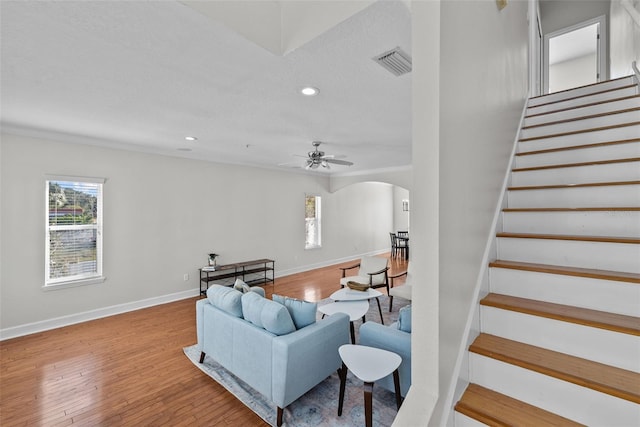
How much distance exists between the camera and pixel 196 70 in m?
2.09

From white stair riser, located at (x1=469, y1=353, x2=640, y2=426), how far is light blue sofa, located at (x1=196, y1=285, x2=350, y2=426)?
1.28m

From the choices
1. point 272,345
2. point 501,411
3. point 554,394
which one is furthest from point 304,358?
Answer: point 554,394

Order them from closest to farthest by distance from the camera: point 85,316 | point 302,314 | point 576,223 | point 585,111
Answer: point 576,223 < point 302,314 < point 585,111 < point 85,316

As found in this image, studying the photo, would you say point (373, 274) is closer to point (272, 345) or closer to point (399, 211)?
point (272, 345)

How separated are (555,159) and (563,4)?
15.6 ft

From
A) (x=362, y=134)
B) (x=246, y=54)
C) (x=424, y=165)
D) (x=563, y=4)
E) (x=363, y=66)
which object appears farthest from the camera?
(x=563, y=4)

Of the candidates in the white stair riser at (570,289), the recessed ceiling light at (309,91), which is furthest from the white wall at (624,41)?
the recessed ceiling light at (309,91)

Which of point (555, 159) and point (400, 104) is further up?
point (400, 104)

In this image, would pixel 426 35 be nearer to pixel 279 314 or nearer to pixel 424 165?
pixel 424 165

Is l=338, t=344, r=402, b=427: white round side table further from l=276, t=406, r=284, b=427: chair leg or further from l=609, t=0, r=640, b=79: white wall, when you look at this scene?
l=609, t=0, r=640, b=79: white wall

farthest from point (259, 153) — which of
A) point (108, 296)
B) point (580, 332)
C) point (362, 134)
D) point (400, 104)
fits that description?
point (580, 332)

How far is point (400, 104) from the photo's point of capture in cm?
283

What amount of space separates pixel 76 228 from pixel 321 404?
414 centimetres

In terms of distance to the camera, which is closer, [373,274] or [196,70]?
[196,70]
